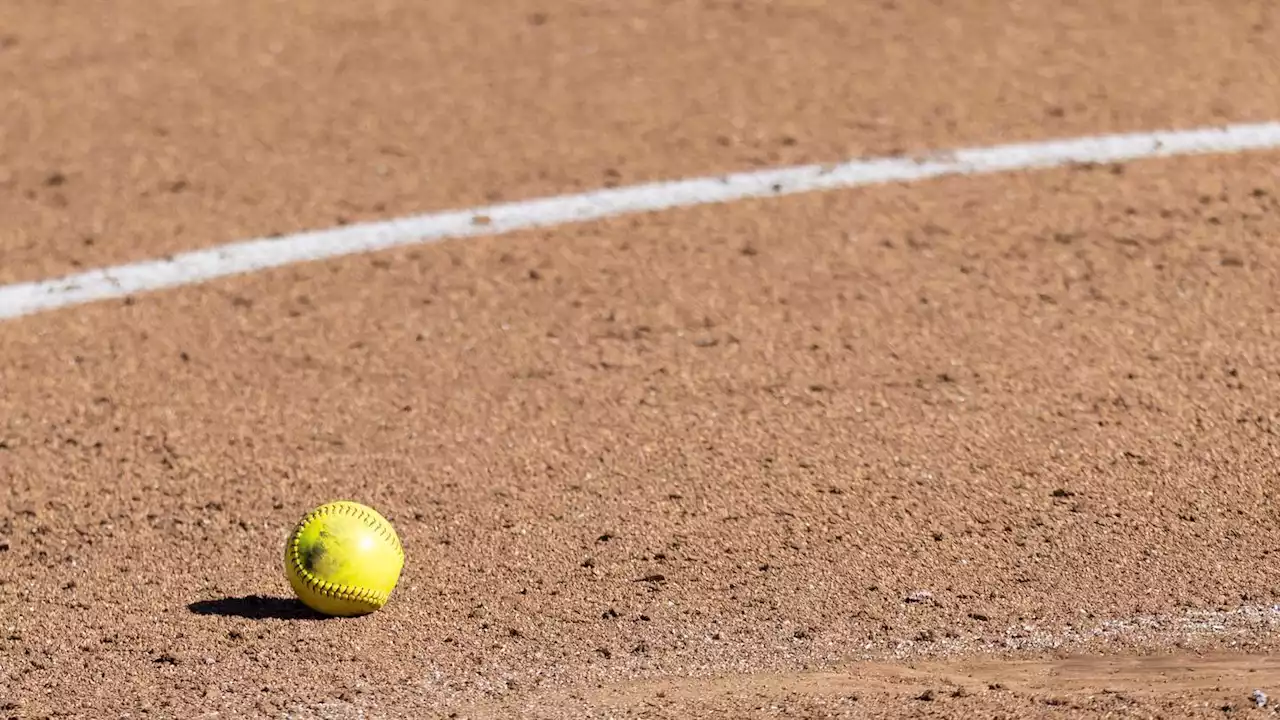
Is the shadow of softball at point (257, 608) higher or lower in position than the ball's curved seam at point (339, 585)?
lower

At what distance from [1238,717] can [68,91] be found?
273 inches

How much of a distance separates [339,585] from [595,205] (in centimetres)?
313

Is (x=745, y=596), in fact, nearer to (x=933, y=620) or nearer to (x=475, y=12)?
(x=933, y=620)

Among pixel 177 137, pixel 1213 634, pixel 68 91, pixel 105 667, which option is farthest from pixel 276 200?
pixel 1213 634

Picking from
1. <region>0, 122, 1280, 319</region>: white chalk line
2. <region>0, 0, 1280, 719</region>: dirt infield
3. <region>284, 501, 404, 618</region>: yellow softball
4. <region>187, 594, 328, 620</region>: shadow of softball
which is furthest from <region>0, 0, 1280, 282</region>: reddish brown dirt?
<region>284, 501, 404, 618</region>: yellow softball

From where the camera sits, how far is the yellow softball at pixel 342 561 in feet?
15.8

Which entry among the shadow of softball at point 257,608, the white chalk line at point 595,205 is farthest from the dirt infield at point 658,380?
the white chalk line at point 595,205

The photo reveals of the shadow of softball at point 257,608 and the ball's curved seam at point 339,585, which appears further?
the shadow of softball at point 257,608

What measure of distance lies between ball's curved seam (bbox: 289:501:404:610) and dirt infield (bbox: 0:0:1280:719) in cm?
11

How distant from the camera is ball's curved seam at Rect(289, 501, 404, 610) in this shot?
15.8ft

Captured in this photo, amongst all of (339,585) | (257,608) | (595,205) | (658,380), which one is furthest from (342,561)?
(595,205)

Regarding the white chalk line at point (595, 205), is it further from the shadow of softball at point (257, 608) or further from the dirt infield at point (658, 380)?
the shadow of softball at point (257, 608)

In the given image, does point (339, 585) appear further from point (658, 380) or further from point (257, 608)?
point (658, 380)

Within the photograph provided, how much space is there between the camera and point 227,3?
396 inches
